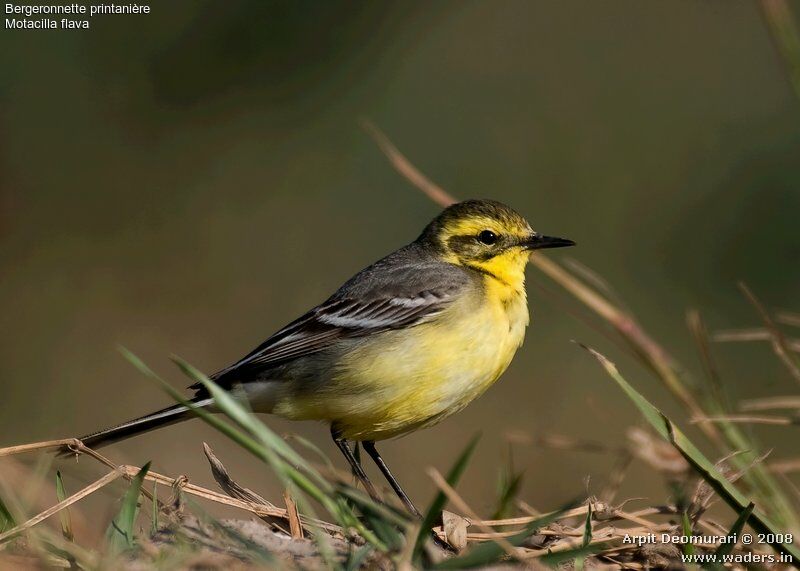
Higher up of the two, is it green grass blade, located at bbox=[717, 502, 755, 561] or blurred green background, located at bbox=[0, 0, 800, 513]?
blurred green background, located at bbox=[0, 0, 800, 513]

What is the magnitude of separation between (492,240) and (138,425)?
2.56m

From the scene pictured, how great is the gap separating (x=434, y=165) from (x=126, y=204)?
10.8 ft

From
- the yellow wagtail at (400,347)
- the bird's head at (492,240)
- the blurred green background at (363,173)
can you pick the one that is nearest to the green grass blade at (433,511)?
the yellow wagtail at (400,347)

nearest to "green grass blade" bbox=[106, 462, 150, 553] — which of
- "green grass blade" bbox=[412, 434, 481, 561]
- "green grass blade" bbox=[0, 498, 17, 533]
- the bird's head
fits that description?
"green grass blade" bbox=[0, 498, 17, 533]

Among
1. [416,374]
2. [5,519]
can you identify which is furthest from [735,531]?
[5,519]

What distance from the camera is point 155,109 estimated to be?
38.7ft

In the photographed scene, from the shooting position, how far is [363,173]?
11508mm

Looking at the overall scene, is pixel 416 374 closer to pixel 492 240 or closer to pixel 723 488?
pixel 492 240

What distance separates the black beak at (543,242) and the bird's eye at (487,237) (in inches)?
7.6

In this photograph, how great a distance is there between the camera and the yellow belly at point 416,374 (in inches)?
227

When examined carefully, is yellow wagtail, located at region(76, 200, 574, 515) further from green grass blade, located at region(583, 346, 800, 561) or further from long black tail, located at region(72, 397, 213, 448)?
green grass blade, located at region(583, 346, 800, 561)

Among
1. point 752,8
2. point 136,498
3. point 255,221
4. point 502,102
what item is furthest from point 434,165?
point 136,498

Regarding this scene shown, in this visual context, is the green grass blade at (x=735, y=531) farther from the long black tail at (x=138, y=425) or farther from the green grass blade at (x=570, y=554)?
the long black tail at (x=138, y=425)

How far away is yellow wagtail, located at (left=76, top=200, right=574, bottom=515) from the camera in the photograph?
579 centimetres
